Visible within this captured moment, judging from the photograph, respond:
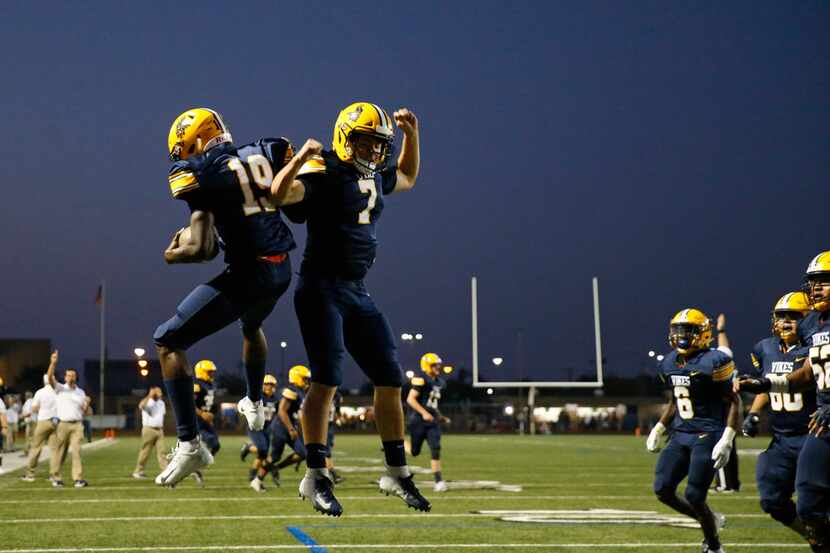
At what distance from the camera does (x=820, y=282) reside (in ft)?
26.3

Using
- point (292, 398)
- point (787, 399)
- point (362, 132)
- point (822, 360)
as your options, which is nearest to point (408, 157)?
point (362, 132)

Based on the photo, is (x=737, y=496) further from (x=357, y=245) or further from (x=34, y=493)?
(x=357, y=245)

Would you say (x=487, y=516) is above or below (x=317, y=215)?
below

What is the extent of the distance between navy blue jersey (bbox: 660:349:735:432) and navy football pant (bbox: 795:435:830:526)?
2.62 metres

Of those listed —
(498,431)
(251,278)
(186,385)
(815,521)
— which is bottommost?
(498,431)

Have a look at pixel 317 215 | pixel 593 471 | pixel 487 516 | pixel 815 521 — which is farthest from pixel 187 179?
pixel 593 471

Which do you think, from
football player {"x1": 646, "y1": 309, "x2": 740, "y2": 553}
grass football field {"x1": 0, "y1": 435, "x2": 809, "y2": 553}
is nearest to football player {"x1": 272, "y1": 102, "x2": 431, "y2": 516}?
football player {"x1": 646, "y1": 309, "x2": 740, "y2": 553}

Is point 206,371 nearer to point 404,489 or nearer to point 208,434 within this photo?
point 208,434

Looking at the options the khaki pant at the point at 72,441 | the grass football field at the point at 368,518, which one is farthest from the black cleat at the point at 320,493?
the khaki pant at the point at 72,441

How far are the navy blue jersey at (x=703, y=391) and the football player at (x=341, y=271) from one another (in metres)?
6.44

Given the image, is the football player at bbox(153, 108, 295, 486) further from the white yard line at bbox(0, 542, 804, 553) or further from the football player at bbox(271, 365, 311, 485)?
the football player at bbox(271, 365, 311, 485)

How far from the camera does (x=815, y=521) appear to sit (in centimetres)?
848

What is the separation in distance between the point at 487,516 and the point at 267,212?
1051 centimetres

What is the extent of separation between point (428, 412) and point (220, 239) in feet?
47.0
